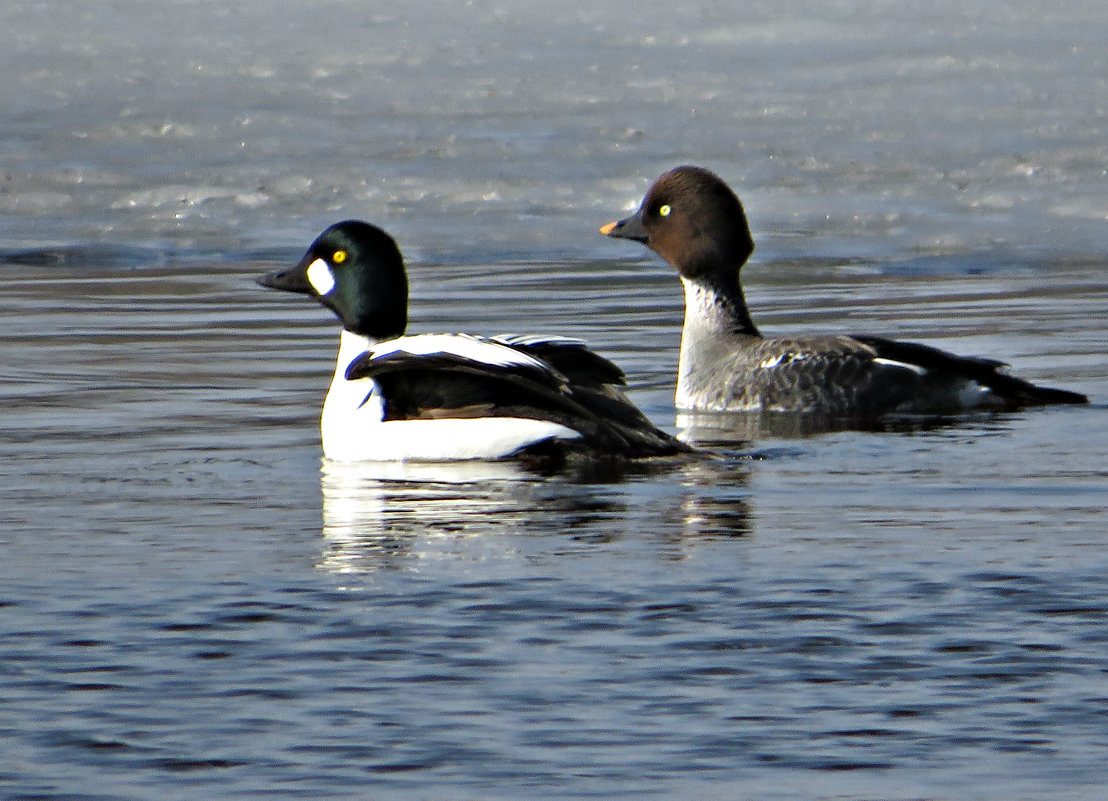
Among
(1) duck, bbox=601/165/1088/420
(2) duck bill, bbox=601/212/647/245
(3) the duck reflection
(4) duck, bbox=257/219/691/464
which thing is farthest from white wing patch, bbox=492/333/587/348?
(2) duck bill, bbox=601/212/647/245

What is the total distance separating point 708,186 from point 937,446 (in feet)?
9.42

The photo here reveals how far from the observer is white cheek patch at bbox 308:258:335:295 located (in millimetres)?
9289

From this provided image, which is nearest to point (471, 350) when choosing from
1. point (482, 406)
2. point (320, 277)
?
point (482, 406)

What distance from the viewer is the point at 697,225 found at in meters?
11.1

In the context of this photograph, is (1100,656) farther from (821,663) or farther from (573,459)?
(573,459)

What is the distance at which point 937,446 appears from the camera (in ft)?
28.3

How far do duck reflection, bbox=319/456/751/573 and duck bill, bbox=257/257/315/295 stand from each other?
1338 mm

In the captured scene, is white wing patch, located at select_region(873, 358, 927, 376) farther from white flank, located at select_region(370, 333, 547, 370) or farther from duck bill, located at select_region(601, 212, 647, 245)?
white flank, located at select_region(370, 333, 547, 370)

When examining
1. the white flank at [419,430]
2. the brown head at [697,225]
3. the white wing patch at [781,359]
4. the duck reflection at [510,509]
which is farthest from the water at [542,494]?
the brown head at [697,225]

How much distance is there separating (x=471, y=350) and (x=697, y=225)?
11.1 feet

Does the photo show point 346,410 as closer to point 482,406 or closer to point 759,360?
point 482,406

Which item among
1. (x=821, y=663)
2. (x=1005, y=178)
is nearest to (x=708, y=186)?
(x=821, y=663)

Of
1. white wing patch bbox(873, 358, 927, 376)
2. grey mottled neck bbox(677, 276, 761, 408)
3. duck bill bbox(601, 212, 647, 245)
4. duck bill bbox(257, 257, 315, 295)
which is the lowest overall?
white wing patch bbox(873, 358, 927, 376)

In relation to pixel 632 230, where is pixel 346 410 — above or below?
below
